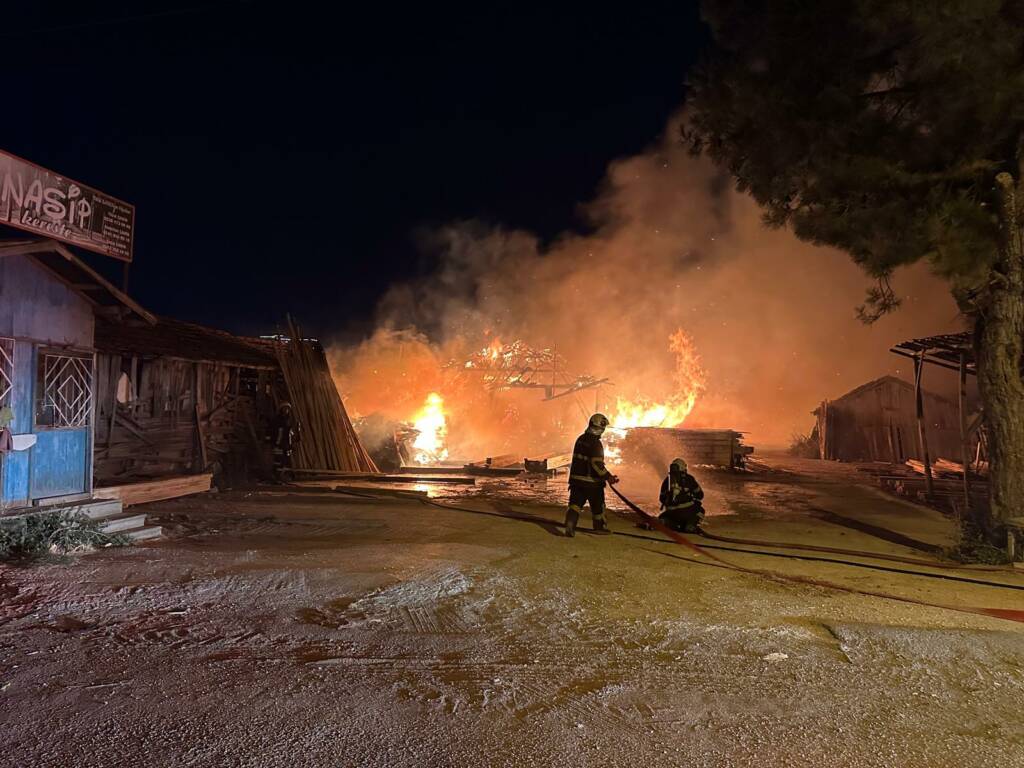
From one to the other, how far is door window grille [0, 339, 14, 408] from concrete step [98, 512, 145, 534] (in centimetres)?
200

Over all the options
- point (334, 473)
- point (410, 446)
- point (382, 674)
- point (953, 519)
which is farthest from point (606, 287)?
point (382, 674)

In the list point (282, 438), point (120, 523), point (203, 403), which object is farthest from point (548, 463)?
point (120, 523)

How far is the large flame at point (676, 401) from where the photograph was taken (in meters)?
33.8

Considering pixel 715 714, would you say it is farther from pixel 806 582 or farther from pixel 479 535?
pixel 479 535

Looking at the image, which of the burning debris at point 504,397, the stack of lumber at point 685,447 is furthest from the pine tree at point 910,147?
the burning debris at point 504,397

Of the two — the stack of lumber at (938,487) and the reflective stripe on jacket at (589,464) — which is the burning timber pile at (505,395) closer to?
the stack of lumber at (938,487)

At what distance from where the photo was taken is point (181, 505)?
12031 millimetres

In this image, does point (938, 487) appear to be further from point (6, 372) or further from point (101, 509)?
point (6, 372)

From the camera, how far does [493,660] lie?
182 inches

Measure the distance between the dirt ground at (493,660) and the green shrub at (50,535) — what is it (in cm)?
37

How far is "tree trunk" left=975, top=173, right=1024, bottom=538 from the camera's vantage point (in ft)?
27.8

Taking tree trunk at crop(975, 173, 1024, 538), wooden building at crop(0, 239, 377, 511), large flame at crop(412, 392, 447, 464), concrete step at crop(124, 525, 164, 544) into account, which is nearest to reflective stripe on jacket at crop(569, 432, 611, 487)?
tree trunk at crop(975, 173, 1024, 538)

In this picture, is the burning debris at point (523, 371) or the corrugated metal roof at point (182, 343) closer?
the corrugated metal roof at point (182, 343)

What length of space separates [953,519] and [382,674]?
452 inches
